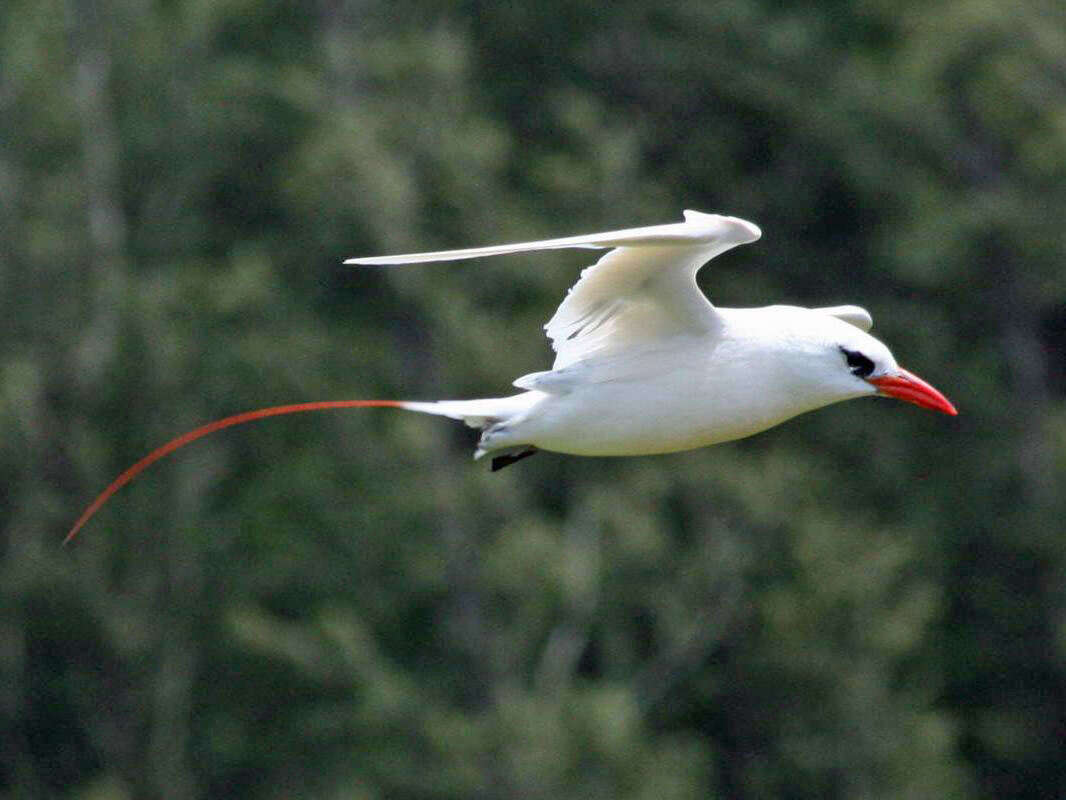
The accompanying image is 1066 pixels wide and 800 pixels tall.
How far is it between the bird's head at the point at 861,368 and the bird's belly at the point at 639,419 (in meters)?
0.25

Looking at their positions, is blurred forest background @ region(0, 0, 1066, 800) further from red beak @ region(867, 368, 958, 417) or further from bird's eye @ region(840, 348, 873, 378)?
bird's eye @ region(840, 348, 873, 378)

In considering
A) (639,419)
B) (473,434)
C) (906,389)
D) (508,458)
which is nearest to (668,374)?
(639,419)

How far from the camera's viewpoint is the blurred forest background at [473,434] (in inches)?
1035

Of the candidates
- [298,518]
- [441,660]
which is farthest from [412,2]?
[441,660]

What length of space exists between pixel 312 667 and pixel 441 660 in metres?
2.16

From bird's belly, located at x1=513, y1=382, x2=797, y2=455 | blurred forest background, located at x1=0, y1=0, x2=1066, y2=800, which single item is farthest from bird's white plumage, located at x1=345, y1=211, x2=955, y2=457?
blurred forest background, located at x1=0, y1=0, x2=1066, y2=800

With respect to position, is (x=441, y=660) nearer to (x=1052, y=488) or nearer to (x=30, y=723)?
(x=30, y=723)

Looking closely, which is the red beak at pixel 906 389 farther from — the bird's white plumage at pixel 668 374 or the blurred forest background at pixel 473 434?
the blurred forest background at pixel 473 434

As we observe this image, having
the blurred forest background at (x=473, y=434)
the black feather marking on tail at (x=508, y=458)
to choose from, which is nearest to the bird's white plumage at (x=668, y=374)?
the black feather marking on tail at (x=508, y=458)

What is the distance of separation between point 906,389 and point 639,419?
109 centimetres

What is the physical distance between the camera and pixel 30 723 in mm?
27984

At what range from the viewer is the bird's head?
949cm

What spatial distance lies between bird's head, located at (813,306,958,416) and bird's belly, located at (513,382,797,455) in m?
0.25

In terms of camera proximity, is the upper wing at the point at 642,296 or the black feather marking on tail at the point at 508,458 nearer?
the upper wing at the point at 642,296
